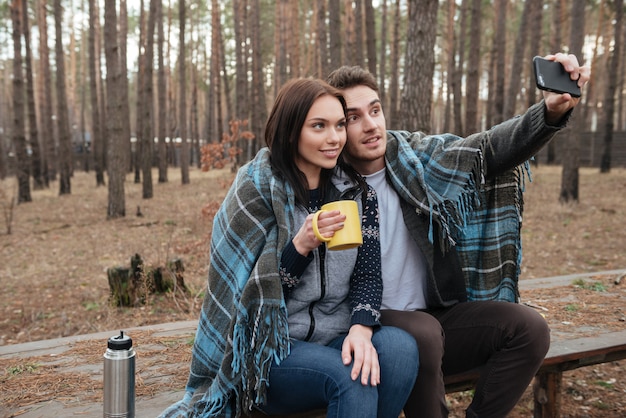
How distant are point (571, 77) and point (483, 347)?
1272 mm

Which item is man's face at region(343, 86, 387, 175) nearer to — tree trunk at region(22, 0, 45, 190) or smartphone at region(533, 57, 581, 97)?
smartphone at region(533, 57, 581, 97)

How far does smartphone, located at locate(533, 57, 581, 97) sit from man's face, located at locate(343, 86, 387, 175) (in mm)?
723

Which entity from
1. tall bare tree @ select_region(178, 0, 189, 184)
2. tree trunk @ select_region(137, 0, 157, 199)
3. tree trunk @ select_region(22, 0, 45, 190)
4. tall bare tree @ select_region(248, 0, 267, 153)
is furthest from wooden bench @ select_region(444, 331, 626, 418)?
tall bare tree @ select_region(248, 0, 267, 153)

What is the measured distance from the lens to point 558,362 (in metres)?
2.98

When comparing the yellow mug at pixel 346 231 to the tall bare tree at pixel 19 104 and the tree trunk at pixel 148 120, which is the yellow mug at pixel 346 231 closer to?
the tree trunk at pixel 148 120

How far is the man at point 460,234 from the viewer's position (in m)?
2.48

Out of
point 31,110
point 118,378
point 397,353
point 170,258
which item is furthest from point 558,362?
point 31,110

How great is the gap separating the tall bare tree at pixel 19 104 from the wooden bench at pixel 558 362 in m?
13.3

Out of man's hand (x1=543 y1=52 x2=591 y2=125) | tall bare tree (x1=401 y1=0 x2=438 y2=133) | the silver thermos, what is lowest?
the silver thermos

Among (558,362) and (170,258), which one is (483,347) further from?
(170,258)

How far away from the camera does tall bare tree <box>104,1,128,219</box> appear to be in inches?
422

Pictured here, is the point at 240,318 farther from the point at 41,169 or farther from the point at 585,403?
the point at 41,169

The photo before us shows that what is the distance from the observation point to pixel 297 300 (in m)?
2.30

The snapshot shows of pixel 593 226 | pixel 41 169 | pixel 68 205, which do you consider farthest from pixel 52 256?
pixel 41 169
